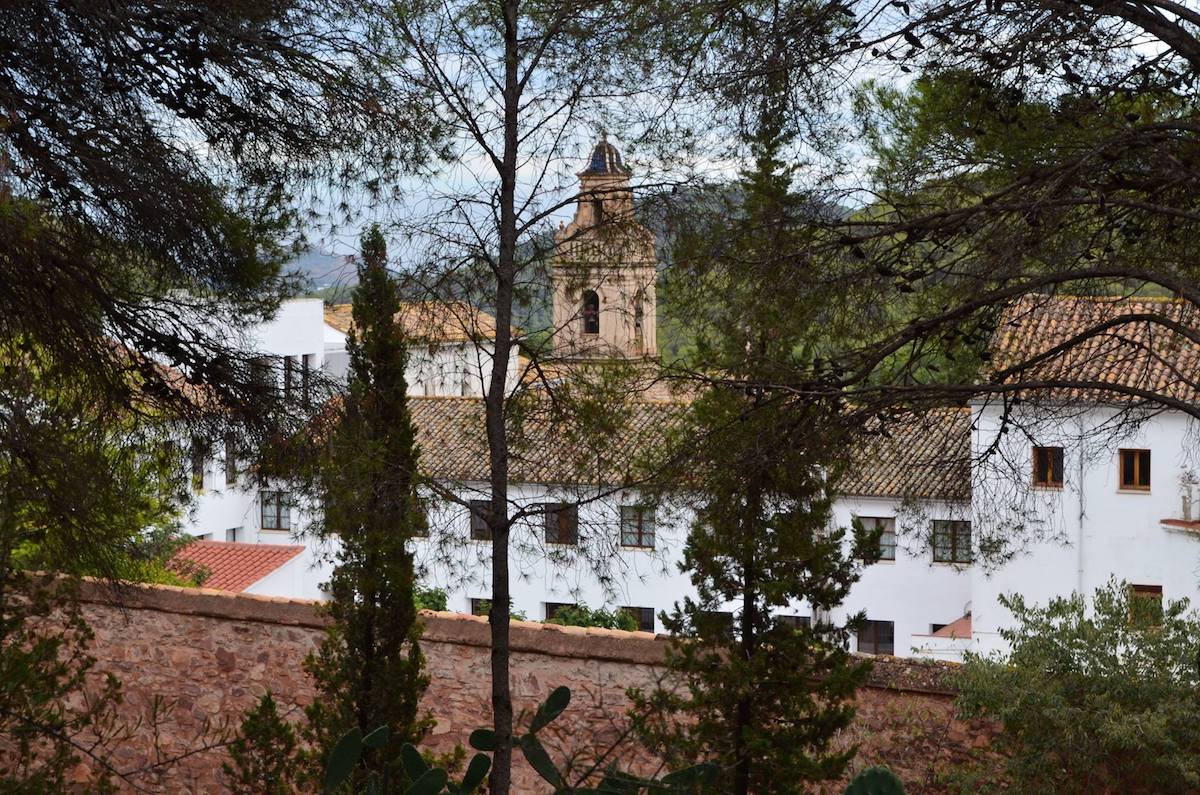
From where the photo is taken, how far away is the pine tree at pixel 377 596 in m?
7.43

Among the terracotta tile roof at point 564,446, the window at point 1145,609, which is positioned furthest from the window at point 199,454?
the window at point 1145,609

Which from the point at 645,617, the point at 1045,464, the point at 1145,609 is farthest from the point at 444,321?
the point at 645,617

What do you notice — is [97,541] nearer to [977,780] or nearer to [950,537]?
[950,537]

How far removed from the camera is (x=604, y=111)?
7070 mm

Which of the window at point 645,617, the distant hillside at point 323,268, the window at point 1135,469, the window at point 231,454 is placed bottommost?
the window at point 645,617

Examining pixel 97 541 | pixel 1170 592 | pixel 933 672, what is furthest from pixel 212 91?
pixel 1170 592

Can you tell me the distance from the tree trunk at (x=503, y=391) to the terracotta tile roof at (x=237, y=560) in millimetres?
15285

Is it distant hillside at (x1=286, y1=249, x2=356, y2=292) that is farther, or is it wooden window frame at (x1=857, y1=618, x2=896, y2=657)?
wooden window frame at (x1=857, y1=618, x2=896, y2=657)

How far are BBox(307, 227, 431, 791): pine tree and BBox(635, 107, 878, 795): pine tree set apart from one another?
1717 mm

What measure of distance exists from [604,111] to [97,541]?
11.6ft

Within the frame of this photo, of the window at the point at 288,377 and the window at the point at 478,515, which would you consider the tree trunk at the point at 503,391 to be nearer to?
the window at the point at 478,515

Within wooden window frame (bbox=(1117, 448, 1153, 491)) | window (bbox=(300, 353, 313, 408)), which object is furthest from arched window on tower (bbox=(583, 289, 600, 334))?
wooden window frame (bbox=(1117, 448, 1153, 491))

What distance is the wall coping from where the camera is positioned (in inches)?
293

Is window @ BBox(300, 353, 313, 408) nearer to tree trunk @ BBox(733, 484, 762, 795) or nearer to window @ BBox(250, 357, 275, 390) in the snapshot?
window @ BBox(250, 357, 275, 390)
